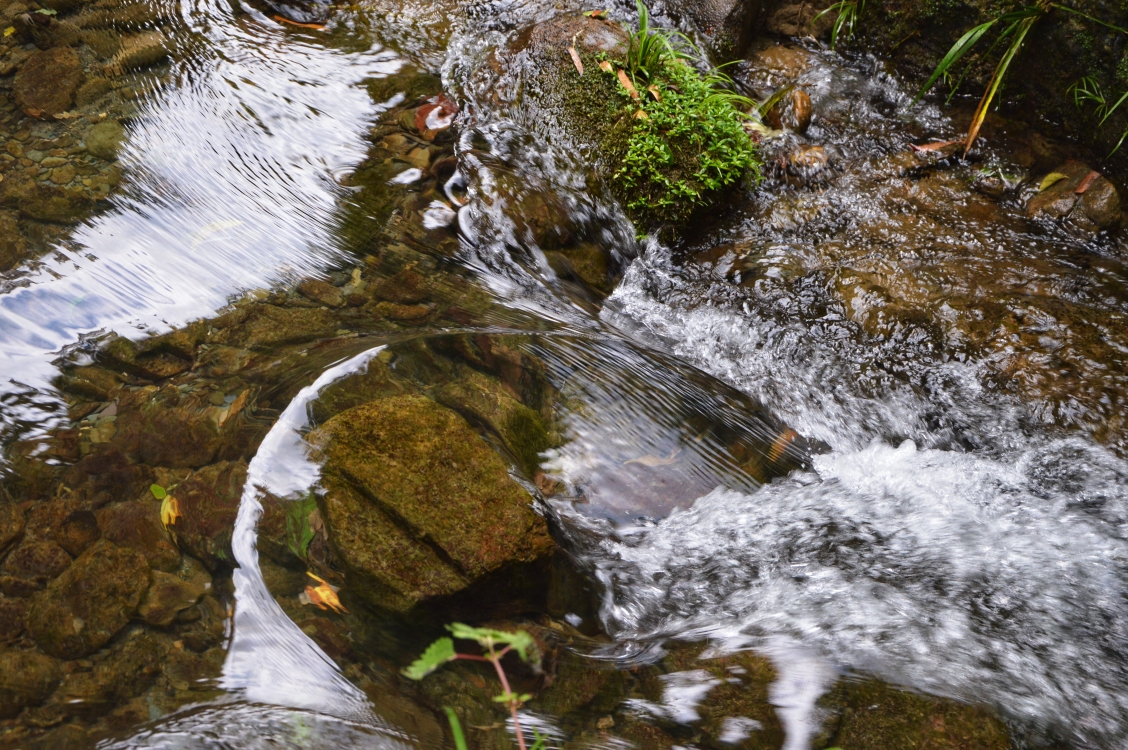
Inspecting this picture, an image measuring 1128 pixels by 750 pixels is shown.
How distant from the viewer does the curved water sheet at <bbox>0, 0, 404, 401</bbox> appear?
140 inches

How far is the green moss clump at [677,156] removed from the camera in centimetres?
416

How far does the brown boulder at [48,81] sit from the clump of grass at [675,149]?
3803mm

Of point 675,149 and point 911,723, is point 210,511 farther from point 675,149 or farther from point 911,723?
point 675,149

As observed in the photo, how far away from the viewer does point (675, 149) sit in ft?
13.8

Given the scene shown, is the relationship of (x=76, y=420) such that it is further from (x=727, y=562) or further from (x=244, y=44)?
(x=244, y=44)

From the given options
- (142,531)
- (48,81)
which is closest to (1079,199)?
(142,531)

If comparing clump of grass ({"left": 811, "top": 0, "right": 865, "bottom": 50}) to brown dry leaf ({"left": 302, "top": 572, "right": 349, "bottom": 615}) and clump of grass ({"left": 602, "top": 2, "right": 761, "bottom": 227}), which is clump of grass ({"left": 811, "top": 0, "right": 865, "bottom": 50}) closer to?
clump of grass ({"left": 602, "top": 2, "right": 761, "bottom": 227})

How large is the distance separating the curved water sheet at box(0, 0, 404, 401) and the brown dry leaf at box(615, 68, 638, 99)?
176cm

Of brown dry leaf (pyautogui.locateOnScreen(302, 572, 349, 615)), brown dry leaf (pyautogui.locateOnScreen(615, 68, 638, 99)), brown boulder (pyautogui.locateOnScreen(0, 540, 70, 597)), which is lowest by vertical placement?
brown boulder (pyautogui.locateOnScreen(0, 540, 70, 597))

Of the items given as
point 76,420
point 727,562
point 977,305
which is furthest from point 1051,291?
point 76,420

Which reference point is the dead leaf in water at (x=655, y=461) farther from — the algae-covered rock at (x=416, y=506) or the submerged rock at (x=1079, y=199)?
the submerged rock at (x=1079, y=199)

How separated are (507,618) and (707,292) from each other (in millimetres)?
2404

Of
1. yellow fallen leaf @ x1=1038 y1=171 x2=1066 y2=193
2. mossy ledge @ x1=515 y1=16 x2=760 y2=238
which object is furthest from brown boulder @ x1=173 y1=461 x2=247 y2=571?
yellow fallen leaf @ x1=1038 y1=171 x2=1066 y2=193

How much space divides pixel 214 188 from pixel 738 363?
3.42 m
